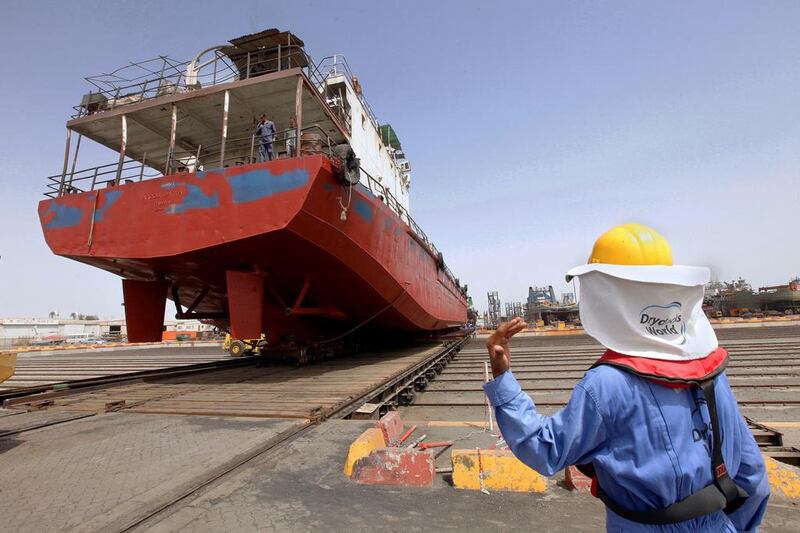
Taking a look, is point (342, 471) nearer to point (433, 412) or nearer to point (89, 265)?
point (433, 412)

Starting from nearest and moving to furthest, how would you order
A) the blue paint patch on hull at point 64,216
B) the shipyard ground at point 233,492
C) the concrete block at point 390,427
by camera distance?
1. the shipyard ground at point 233,492
2. the concrete block at point 390,427
3. the blue paint patch on hull at point 64,216

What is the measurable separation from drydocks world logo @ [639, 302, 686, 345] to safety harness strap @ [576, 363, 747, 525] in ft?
0.48

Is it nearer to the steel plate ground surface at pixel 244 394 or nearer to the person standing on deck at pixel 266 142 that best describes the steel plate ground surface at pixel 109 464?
the steel plate ground surface at pixel 244 394

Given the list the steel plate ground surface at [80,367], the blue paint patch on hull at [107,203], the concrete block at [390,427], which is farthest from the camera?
the steel plate ground surface at [80,367]

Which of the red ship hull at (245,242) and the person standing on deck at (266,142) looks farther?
the person standing on deck at (266,142)

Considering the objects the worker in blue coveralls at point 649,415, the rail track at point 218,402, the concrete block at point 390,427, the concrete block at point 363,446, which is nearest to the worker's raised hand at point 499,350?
→ the worker in blue coveralls at point 649,415

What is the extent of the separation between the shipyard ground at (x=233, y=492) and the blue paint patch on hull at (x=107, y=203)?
4.38m

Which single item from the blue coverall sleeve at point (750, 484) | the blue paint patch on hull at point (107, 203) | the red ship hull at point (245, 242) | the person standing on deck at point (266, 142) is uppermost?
the person standing on deck at point (266, 142)

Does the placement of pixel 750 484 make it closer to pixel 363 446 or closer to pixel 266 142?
pixel 363 446

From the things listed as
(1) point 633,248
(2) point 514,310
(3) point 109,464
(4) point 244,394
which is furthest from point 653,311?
(2) point 514,310

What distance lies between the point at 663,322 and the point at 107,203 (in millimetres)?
8901

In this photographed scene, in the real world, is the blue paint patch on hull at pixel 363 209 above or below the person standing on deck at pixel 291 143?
below

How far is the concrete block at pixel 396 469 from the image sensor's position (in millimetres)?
3012

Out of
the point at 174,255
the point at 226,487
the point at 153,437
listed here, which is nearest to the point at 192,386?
the point at 174,255
